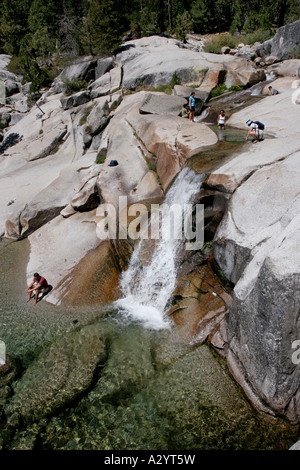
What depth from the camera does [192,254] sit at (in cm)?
1241

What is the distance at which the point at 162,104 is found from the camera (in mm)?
21734

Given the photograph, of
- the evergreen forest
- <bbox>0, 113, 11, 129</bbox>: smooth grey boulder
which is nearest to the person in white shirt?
the evergreen forest

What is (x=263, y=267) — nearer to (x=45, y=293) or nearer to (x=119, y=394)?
(x=119, y=394)

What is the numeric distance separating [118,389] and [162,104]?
740 inches

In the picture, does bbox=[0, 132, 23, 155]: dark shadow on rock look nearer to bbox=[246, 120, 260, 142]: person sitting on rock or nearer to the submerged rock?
bbox=[246, 120, 260, 142]: person sitting on rock

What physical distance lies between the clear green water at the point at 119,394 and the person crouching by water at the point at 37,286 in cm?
147

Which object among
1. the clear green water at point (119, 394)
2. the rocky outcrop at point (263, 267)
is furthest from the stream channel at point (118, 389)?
the rocky outcrop at point (263, 267)

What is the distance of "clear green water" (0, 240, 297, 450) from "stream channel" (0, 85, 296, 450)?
3cm

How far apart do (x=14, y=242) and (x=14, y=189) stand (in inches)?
266

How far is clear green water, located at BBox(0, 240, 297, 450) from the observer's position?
8047mm

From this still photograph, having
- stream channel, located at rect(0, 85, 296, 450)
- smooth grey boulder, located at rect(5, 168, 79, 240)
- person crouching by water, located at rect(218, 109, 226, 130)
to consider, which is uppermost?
person crouching by water, located at rect(218, 109, 226, 130)

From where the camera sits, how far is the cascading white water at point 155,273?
1229 cm
